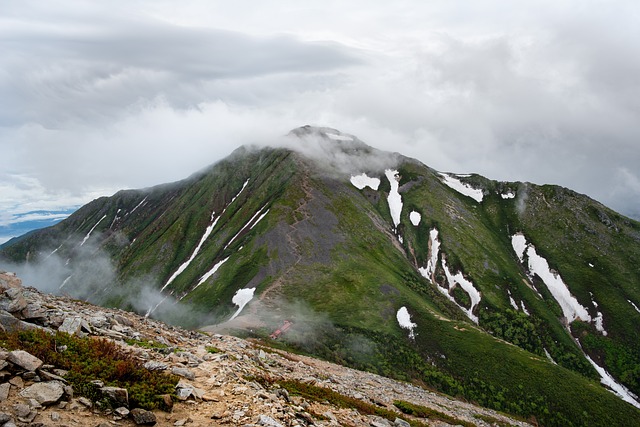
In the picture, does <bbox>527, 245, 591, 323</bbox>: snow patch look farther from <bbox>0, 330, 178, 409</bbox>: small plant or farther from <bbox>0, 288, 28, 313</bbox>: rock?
<bbox>0, 288, 28, 313</bbox>: rock

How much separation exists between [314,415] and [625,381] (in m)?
185

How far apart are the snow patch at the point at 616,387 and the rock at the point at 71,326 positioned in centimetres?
18037

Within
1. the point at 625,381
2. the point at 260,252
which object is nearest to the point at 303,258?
the point at 260,252

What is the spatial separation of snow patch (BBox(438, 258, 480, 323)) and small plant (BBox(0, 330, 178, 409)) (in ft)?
561

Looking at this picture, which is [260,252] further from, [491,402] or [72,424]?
[72,424]

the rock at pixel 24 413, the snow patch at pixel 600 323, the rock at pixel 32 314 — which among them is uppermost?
the snow patch at pixel 600 323

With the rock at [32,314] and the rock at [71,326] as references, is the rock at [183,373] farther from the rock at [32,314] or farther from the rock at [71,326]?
the rock at [32,314]

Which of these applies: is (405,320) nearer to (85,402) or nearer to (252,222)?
(252,222)

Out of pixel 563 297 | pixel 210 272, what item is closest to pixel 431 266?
pixel 563 297

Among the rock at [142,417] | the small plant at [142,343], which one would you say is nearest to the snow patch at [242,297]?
the small plant at [142,343]

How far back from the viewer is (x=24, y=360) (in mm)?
12688

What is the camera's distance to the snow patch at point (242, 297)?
391 feet

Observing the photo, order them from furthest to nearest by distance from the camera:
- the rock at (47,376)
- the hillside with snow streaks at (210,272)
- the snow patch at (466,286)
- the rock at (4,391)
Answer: the snow patch at (466,286) → the hillside with snow streaks at (210,272) → the rock at (47,376) → the rock at (4,391)

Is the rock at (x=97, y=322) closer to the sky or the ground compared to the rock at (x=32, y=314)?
closer to the ground
